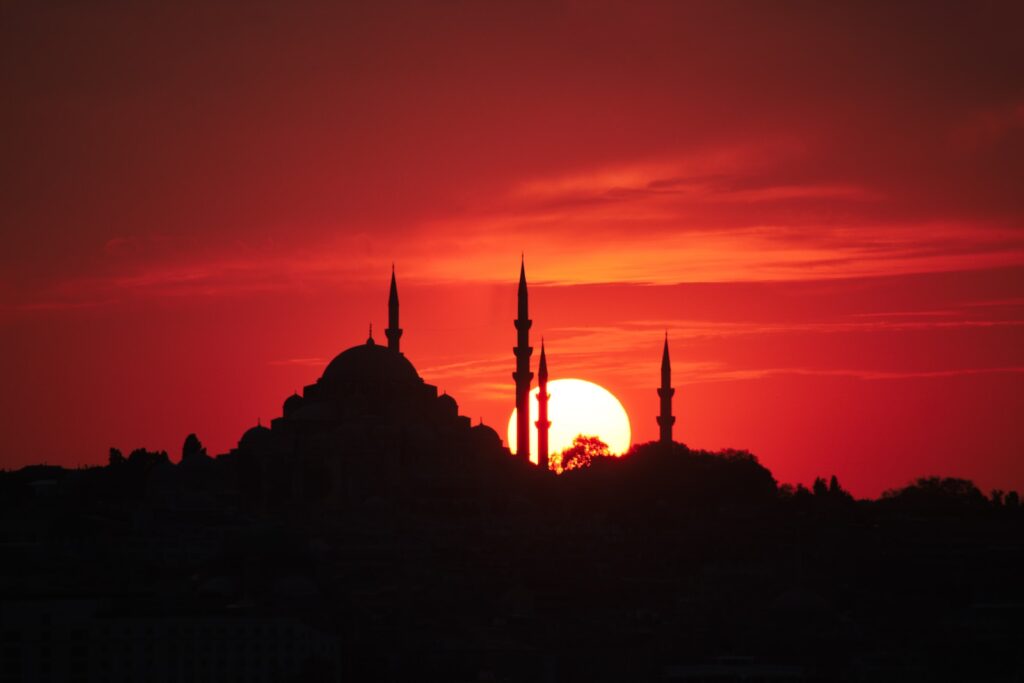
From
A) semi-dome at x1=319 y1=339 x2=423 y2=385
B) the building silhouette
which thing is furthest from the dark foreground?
semi-dome at x1=319 y1=339 x2=423 y2=385

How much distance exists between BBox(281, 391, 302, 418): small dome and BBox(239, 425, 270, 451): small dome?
2717 millimetres

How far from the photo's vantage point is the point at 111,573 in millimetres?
108062

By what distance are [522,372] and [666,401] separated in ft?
40.3

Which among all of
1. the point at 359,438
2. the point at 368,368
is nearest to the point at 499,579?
the point at 359,438

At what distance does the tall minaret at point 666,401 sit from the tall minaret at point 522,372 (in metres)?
10.0

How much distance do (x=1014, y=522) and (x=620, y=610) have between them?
36.1 metres

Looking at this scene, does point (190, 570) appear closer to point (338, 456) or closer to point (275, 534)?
point (275, 534)

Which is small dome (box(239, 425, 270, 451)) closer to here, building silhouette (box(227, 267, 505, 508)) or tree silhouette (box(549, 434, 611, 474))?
building silhouette (box(227, 267, 505, 508))

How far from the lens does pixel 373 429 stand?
124250 mm

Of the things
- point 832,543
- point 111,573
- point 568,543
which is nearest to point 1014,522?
point 832,543

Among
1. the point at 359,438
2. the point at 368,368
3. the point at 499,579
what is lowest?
the point at 499,579

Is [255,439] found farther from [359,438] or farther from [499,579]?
[499,579]

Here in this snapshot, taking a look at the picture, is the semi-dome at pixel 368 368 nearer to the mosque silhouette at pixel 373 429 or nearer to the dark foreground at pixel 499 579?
the mosque silhouette at pixel 373 429

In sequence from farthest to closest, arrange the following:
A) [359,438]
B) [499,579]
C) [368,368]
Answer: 1. [368,368]
2. [359,438]
3. [499,579]
